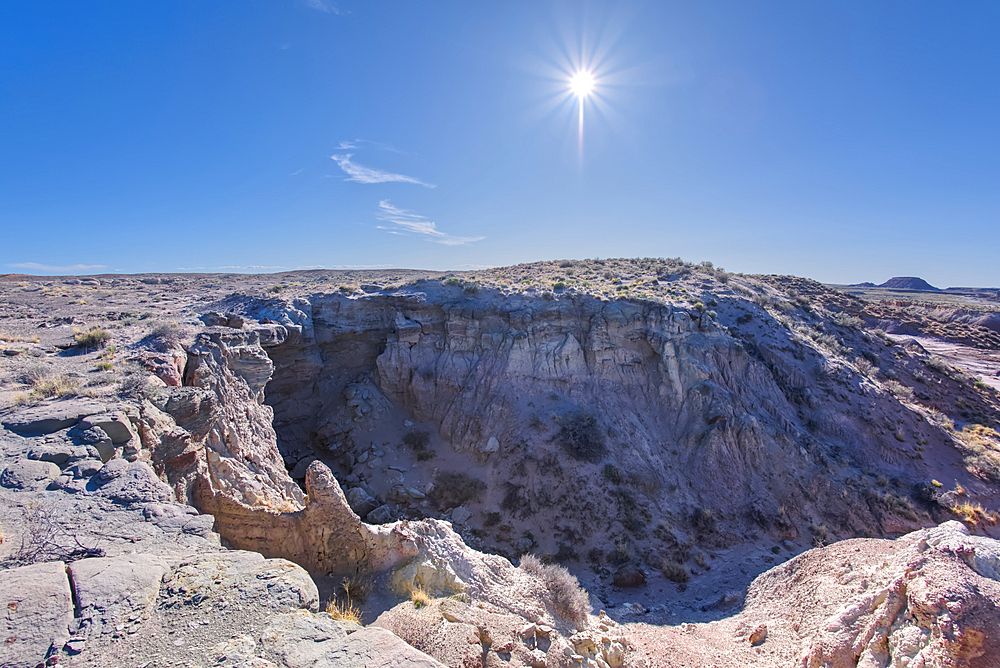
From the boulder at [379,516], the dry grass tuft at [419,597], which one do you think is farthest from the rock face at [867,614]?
the boulder at [379,516]

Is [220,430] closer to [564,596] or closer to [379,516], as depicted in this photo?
[379,516]

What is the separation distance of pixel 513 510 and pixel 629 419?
703cm

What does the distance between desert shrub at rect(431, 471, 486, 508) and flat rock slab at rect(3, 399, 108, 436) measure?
12.1 m

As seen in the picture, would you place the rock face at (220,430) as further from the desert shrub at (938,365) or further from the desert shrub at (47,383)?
the desert shrub at (938,365)

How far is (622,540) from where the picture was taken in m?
14.6

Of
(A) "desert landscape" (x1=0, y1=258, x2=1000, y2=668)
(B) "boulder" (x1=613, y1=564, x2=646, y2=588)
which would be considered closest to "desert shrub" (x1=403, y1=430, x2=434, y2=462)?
(A) "desert landscape" (x1=0, y1=258, x2=1000, y2=668)

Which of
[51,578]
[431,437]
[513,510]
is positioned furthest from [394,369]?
[51,578]

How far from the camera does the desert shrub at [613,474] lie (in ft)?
53.8

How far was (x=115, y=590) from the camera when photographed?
387 centimetres

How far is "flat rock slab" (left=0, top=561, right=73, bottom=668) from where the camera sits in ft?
10.2

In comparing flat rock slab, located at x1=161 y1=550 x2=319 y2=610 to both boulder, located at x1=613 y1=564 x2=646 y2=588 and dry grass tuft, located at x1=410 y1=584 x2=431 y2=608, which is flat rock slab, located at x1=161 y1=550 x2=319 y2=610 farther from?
boulder, located at x1=613 y1=564 x2=646 y2=588

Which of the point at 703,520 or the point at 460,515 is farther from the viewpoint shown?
the point at 460,515

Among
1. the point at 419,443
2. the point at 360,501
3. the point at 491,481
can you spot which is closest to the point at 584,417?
the point at 491,481

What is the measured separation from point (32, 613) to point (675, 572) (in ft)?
50.5
